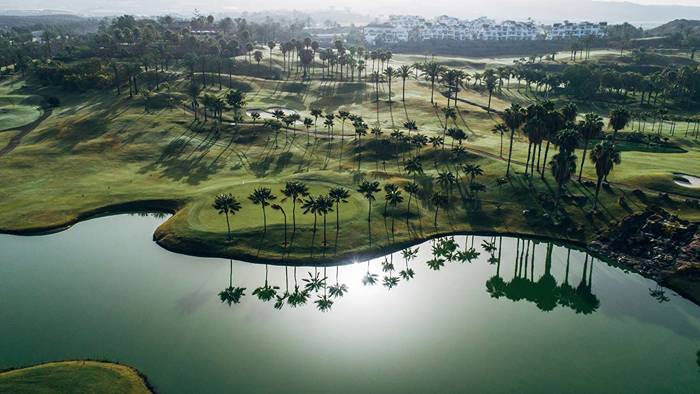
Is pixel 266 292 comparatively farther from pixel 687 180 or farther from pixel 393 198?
pixel 687 180

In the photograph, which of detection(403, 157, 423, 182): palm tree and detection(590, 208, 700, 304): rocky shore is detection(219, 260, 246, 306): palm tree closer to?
detection(403, 157, 423, 182): palm tree

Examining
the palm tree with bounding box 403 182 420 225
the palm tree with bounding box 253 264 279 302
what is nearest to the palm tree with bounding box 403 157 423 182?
the palm tree with bounding box 403 182 420 225

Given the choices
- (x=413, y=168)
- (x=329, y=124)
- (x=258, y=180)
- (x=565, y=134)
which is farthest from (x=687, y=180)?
(x=258, y=180)

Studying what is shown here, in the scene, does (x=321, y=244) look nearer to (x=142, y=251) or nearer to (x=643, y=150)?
(x=142, y=251)

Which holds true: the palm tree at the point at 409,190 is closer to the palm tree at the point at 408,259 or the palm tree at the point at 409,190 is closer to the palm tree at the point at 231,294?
the palm tree at the point at 408,259

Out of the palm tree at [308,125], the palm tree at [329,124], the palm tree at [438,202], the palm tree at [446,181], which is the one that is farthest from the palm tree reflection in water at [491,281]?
the palm tree at [308,125]
